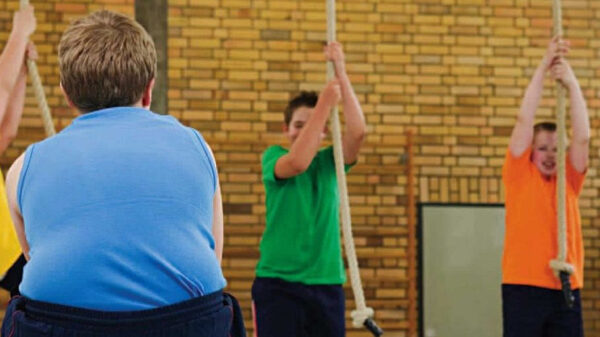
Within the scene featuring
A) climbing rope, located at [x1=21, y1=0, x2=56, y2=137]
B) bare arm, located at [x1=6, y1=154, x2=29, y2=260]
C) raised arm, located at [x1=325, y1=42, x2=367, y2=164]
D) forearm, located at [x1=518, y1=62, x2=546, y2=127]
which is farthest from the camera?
forearm, located at [x1=518, y1=62, x2=546, y2=127]

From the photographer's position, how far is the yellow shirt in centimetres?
252

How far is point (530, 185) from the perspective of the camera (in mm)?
3539

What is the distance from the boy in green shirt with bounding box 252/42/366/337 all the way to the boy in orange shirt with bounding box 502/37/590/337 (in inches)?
25.4

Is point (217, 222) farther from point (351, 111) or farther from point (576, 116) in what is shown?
point (576, 116)

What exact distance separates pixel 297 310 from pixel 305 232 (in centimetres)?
28

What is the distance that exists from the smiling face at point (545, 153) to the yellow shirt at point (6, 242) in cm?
197

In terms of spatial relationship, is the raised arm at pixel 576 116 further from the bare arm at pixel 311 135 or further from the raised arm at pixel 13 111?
the raised arm at pixel 13 111

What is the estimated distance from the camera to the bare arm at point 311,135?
10.3 ft

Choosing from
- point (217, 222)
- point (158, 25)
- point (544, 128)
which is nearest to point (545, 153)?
point (544, 128)

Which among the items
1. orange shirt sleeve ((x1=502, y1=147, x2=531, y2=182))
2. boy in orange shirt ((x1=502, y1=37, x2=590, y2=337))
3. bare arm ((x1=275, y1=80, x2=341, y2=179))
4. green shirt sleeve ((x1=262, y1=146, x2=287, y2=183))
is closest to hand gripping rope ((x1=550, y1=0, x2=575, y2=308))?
boy in orange shirt ((x1=502, y1=37, x2=590, y2=337))

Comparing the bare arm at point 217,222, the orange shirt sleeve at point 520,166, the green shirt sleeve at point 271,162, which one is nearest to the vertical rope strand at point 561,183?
the orange shirt sleeve at point 520,166

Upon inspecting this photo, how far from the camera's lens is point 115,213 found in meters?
1.39

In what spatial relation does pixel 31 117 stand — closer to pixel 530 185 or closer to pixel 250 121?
pixel 250 121

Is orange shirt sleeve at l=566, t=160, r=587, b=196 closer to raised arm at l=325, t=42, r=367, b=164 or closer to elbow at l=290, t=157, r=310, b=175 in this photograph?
raised arm at l=325, t=42, r=367, b=164
